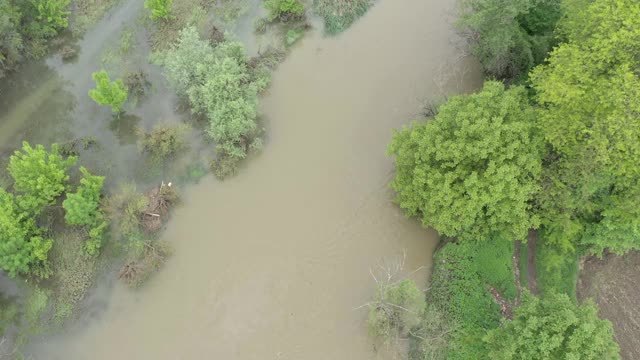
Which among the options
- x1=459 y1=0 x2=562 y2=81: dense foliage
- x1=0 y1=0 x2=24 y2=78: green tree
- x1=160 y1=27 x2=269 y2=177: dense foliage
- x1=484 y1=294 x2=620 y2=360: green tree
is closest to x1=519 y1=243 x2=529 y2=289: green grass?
x1=484 y1=294 x2=620 y2=360: green tree

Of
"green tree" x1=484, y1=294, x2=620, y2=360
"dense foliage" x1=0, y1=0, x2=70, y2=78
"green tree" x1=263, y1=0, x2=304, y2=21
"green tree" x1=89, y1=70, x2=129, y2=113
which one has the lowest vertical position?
"green tree" x1=484, y1=294, x2=620, y2=360

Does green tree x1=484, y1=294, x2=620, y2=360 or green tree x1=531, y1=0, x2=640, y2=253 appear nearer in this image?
green tree x1=484, y1=294, x2=620, y2=360

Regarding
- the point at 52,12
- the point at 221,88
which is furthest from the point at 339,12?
the point at 52,12

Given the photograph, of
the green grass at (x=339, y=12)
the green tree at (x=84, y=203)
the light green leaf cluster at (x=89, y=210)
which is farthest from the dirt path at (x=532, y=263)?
the green tree at (x=84, y=203)

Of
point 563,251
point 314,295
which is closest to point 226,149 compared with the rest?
point 314,295

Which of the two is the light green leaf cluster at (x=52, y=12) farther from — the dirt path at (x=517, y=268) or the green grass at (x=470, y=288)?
the dirt path at (x=517, y=268)

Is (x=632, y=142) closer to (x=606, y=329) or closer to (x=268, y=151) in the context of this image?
(x=606, y=329)

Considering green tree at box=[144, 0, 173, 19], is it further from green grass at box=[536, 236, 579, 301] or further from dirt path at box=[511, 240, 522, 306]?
green grass at box=[536, 236, 579, 301]
